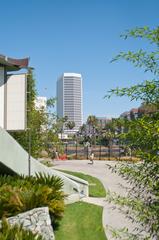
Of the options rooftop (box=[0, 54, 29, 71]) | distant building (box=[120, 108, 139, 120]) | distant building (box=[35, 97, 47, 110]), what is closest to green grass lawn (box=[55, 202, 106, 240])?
rooftop (box=[0, 54, 29, 71])

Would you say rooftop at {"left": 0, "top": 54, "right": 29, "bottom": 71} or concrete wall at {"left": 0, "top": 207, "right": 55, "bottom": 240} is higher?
rooftop at {"left": 0, "top": 54, "right": 29, "bottom": 71}

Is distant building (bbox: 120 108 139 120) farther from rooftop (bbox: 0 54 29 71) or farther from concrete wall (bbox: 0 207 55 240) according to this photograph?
rooftop (bbox: 0 54 29 71)

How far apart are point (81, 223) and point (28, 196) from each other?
2847 millimetres

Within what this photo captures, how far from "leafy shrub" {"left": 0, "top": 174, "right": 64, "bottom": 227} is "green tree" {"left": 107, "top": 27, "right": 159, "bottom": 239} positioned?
726 centimetres

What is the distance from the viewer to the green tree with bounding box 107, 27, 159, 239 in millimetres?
4125

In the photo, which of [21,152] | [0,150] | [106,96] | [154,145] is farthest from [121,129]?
[21,152]

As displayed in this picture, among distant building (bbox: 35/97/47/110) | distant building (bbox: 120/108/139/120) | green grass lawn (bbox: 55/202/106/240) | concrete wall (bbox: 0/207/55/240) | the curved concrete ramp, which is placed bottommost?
green grass lawn (bbox: 55/202/106/240)

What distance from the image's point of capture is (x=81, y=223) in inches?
534

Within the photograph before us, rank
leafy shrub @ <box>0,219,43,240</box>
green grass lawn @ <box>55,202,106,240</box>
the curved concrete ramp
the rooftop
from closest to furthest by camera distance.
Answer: leafy shrub @ <box>0,219,43,240</box> → green grass lawn @ <box>55,202,106,240</box> → the curved concrete ramp → the rooftop

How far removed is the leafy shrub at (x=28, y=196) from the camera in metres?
11.4

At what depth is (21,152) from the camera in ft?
46.5

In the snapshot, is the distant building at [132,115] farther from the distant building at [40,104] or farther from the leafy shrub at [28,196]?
the distant building at [40,104]

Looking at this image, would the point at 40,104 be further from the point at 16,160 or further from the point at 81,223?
the point at 81,223

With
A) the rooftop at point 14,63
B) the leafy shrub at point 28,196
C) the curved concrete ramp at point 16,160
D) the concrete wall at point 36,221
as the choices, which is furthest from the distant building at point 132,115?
the rooftop at point 14,63
